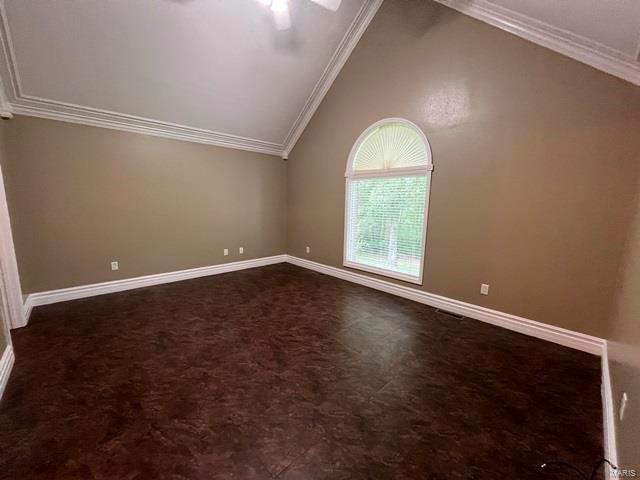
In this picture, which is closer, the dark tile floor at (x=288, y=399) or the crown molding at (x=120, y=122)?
the dark tile floor at (x=288, y=399)

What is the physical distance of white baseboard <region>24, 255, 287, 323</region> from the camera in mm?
3314

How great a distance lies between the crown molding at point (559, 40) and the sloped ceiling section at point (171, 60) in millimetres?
1567

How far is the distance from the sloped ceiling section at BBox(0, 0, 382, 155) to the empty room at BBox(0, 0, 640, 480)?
0.02m

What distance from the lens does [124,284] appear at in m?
3.92

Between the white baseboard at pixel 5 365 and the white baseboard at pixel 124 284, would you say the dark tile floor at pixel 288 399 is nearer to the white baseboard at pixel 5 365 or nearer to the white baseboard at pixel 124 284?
the white baseboard at pixel 5 365

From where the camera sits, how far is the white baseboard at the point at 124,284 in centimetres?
331

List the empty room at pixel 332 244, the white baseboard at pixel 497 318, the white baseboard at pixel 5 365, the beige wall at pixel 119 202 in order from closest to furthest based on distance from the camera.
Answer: the empty room at pixel 332 244
the white baseboard at pixel 5 365
the white baseboard at pixel 497 318
the beige wall at pixel 119 202

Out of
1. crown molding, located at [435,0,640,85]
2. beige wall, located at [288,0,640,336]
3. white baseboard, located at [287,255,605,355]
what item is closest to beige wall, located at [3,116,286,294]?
white baseboard, located at [287,255,605,355]

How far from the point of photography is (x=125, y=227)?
3891 mm

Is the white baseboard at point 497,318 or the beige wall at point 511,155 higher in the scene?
the beige wall at point 511,155

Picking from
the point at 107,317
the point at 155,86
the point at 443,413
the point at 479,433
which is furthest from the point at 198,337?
the point at 155,86

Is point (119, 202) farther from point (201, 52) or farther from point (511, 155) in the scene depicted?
point (511, 155)

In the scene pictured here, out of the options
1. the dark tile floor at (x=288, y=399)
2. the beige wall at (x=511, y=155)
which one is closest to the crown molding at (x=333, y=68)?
the beige wall at (x=511, y=155)

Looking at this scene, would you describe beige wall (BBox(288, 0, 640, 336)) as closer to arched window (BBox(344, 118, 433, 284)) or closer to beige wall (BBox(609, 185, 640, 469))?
arched window (BBox(344, 118, 433, 284))
